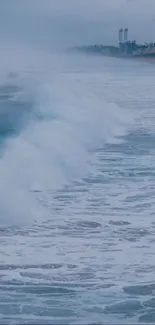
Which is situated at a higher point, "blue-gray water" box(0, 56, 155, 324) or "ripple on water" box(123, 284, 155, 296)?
"blue-gray water" box(0, 56, 155, 324)

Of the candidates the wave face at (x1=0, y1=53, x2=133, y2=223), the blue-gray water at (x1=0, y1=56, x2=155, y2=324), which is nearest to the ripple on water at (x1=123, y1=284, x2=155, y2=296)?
the blue-gray water at (x1=0, y1=56, x2=155, y2=324)

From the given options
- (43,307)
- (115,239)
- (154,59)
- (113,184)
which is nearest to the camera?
(43,307)

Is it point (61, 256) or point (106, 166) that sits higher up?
point (106, 166)

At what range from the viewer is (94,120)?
19.0m

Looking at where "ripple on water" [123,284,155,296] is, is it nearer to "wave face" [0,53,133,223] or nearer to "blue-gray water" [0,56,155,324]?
"blue-gray water" [0,56,155,324]

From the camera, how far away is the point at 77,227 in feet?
26.1

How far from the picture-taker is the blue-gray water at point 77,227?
19.0ft

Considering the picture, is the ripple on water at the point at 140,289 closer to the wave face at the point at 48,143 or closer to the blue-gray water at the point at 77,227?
the blue-gray water at the point at 77,227

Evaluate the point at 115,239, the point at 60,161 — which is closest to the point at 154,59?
the point at 60,161

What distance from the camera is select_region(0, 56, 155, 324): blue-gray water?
580 cm

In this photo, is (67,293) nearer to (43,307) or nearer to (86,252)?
(43,307)

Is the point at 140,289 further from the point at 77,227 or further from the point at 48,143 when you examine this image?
the point at 48,143

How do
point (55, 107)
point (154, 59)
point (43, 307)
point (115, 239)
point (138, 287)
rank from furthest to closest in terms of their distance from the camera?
1. point (154, 59)
2. point (55, 107)
3. point (115, 239)
4. point (138, 287)
5. point (43, 307)

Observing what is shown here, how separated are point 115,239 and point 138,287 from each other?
1411 mm
